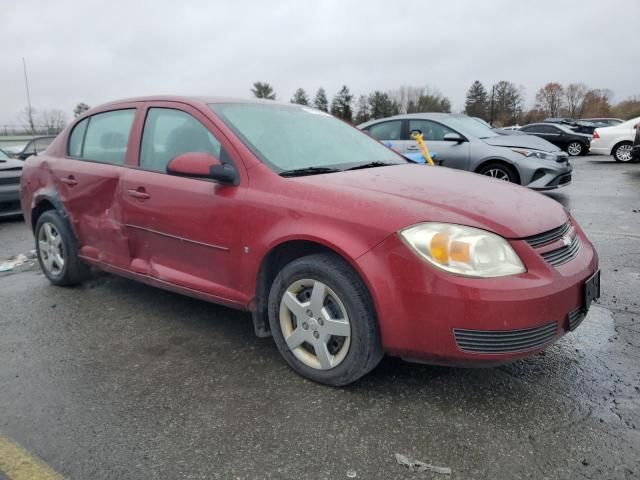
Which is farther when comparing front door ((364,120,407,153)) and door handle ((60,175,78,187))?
front door ((364,120,407,153))

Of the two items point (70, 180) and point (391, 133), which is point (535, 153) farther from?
point (70, 180)

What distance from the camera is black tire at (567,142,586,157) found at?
61.0 feet

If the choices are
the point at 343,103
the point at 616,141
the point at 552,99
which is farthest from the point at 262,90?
the point at 616,141

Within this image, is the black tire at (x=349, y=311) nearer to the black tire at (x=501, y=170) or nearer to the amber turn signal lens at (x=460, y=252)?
the amber turn signal lens at (x=460, y=252)

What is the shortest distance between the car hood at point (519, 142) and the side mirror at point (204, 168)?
20.5ft

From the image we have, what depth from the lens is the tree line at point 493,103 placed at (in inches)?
2913

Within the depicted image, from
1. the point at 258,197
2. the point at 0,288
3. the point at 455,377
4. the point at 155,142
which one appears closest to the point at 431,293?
the point at 455,377

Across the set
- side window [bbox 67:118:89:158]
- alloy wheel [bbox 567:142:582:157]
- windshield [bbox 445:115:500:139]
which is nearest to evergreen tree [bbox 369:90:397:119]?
alloy wheel [bbox 567:142:582:157]

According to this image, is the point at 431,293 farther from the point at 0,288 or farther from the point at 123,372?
the point at 0,288

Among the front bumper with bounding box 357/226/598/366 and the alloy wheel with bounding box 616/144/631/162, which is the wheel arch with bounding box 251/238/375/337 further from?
the alloy wheel with bounding box 616/144/631/162

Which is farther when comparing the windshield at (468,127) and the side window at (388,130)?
the side window at (388,130)

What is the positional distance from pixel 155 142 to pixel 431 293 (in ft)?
7.22

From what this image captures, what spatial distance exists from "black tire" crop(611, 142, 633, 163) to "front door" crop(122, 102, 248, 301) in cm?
1532

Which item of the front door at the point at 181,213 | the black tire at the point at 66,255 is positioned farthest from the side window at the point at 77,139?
the front door at the point at 181,213
